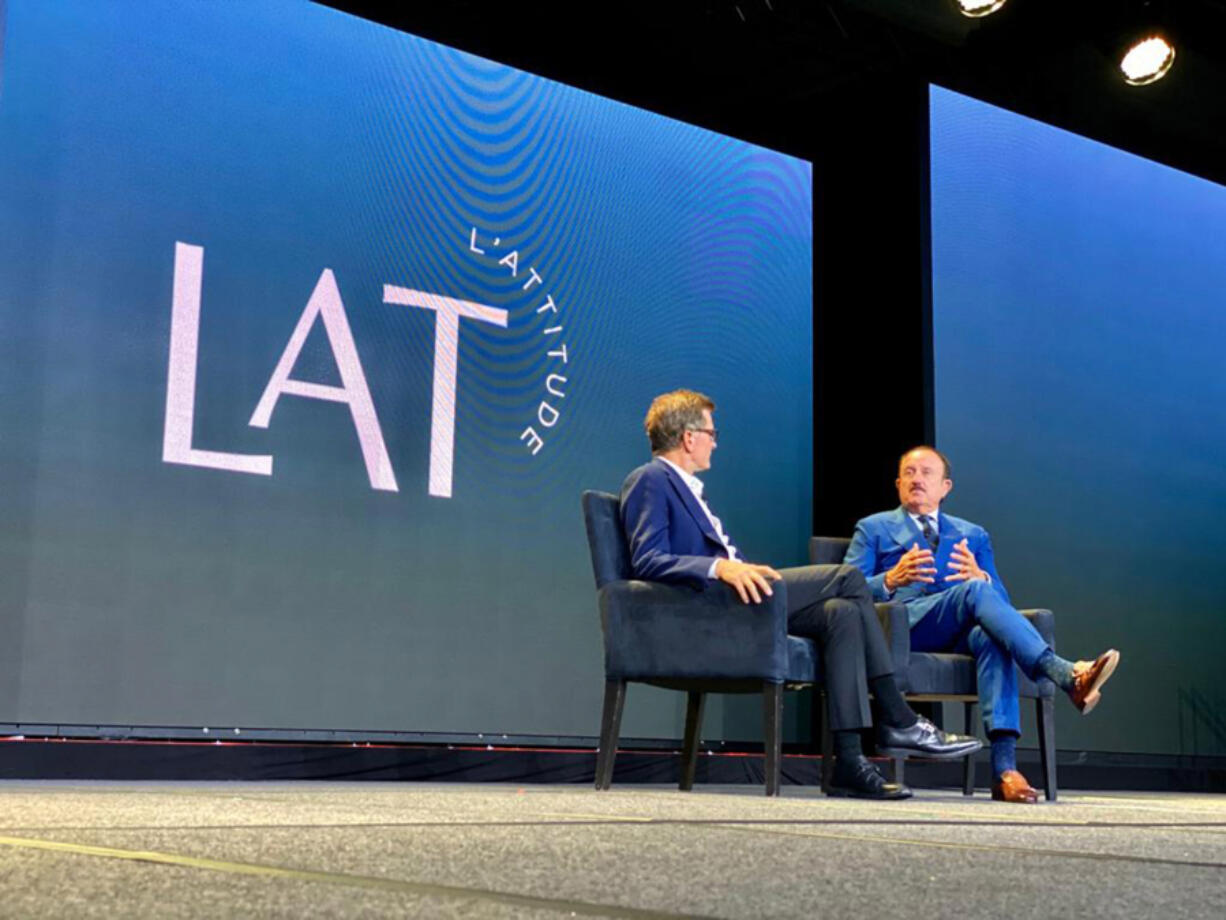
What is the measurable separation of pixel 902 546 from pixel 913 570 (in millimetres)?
197

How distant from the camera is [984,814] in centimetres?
254

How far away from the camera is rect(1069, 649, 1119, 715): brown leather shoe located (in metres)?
3.30

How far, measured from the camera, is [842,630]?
3275 millimetres

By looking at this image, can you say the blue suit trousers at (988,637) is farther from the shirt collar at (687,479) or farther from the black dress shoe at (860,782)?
the shirt collar at (687,479)

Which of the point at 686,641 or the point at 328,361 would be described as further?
the point at 328,361

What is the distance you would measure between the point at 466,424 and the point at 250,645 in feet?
3.31

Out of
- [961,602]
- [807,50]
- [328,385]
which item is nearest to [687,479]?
[961,602]

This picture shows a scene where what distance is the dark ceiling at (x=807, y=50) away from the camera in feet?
17.3

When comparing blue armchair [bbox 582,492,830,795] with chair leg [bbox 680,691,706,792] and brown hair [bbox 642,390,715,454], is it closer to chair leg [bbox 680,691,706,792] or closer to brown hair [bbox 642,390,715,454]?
brown hair [bbox 642,390,715,454]

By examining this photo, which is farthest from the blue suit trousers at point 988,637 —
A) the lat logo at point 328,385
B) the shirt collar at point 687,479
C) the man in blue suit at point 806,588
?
the lat logo at point 328,385

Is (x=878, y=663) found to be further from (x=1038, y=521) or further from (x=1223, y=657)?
(x=1223, y=657)

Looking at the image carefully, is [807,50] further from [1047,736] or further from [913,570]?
[1047,736]

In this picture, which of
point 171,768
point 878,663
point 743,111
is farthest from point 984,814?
point 743,111

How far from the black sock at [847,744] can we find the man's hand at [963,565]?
0.94 metres
